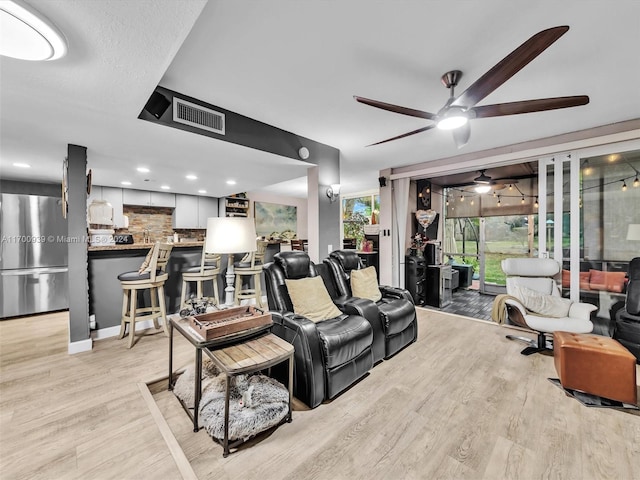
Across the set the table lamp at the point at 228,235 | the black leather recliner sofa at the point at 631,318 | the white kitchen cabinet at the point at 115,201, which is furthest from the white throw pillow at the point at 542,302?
the white kitchen cabinet at the point at 115,201

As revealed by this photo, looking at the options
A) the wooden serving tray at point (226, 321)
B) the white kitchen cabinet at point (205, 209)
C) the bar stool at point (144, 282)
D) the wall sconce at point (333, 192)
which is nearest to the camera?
the wooden serving tray at point (226, 321)

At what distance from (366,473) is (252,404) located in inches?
30.9

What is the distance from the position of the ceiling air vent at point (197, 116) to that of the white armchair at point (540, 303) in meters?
3.65

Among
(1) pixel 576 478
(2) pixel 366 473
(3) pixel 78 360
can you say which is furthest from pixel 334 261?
(3) pixel 78 360

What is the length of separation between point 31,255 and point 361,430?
18.2 feet

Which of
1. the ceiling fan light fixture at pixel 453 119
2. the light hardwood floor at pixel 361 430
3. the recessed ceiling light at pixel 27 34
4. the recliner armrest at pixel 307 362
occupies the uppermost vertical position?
the recessed ceiling light at pixel 27 34

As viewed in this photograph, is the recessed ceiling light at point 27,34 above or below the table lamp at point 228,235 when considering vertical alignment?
above

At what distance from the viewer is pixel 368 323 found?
2.38 metres

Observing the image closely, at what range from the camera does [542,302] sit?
307 centimetres

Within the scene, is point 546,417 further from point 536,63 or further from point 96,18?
point 96,18

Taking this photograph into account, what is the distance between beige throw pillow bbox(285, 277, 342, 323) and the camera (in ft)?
8.02

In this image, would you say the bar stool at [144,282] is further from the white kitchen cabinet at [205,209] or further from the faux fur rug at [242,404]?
the white kitchen cabinet at [205,209]

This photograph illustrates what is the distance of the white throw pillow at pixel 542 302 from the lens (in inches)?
116

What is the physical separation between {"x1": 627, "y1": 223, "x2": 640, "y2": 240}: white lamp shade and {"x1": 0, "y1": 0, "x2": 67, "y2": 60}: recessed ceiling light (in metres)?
5.40
